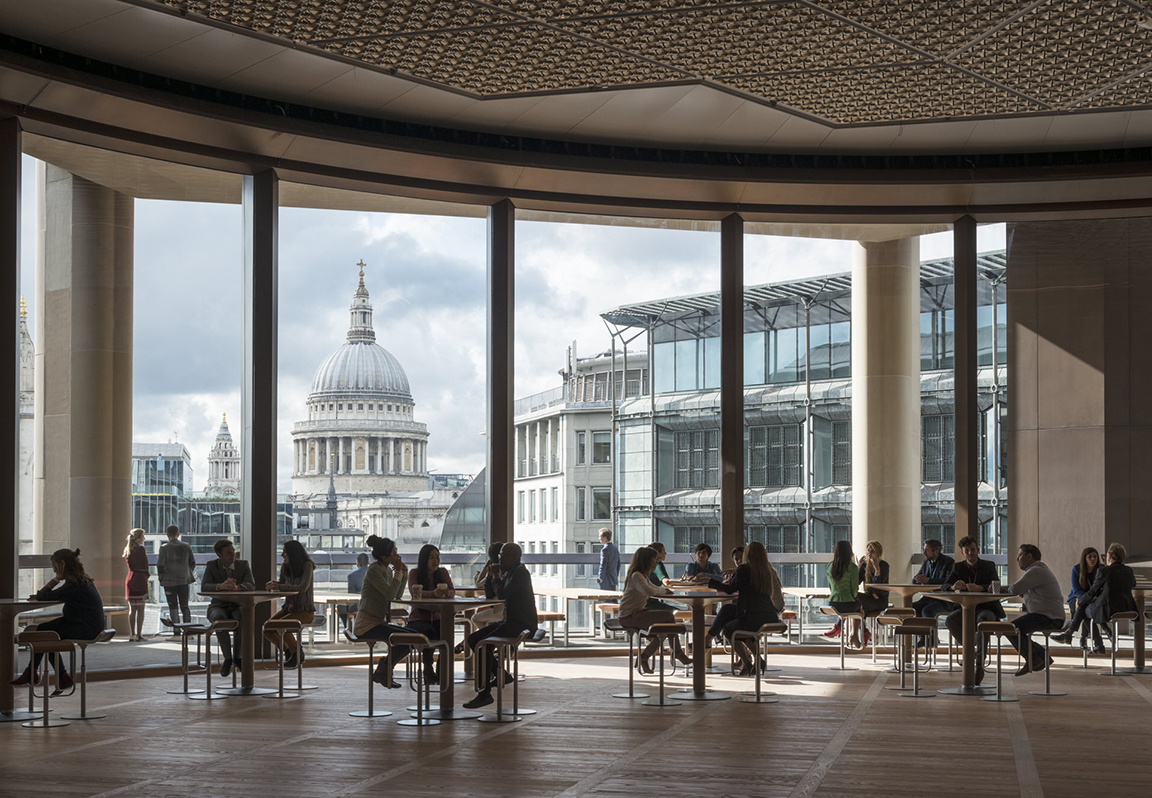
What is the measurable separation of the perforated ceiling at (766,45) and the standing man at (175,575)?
4395 mm

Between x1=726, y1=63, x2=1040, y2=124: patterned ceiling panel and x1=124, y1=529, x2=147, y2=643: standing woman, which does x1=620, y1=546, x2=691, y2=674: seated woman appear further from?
x1=124, y1=529, x2=147, y2=643: standing woman

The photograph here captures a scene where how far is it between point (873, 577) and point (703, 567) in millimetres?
1616

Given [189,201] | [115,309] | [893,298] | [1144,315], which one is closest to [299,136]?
[189,201]

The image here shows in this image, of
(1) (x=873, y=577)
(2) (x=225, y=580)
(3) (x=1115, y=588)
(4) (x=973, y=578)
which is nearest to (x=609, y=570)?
(1) (x=873, y=577)

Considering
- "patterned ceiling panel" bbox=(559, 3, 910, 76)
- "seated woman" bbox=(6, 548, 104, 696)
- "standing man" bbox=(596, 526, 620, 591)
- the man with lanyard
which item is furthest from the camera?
"standing man" bbox=(596, 526, 620, 591)

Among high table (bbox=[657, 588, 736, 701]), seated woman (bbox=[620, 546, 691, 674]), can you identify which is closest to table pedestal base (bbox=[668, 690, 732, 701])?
high table (bbox=[657, 588, 736, 701])

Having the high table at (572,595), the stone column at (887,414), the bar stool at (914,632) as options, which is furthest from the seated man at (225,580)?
the stone column at (887,414)

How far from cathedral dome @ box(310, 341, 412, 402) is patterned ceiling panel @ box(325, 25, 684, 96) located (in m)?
2.73

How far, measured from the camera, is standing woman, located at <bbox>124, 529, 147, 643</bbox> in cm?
954

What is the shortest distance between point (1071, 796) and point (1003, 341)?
742 cm

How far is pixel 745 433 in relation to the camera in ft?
38.5

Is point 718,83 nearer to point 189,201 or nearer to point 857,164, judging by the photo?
point 857,164

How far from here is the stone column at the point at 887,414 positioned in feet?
38.6

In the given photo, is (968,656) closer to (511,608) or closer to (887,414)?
(511,608)
